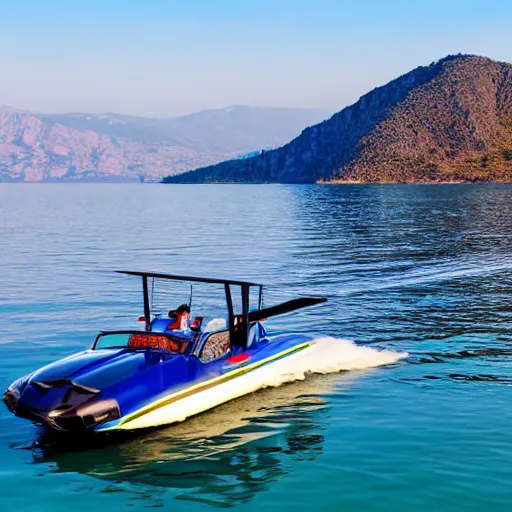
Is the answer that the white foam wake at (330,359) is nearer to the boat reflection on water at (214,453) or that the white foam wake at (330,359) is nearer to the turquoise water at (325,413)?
the turquoise water at (325,413)

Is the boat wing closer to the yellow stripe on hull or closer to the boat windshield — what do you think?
the yellow stripe on hull

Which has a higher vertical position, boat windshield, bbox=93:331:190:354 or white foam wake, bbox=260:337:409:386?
boat windshield, bbox=93:331:190:354

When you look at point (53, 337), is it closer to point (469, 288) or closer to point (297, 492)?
point (297, 492)

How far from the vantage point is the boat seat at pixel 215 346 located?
17.0m

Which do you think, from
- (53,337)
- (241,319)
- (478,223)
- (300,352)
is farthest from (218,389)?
(478,223)

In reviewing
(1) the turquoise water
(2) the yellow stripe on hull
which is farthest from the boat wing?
(1) the turquoise water

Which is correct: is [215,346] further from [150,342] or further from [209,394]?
[150,342]

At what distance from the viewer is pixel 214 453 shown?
14.5 m

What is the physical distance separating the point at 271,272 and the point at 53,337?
57.5 ft

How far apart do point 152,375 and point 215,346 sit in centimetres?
236

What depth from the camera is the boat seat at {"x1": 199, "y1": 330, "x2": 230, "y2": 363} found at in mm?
17016

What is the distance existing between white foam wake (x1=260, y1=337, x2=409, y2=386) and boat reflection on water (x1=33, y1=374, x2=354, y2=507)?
6.11 feet

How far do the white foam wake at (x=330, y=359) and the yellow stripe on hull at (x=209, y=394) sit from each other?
11 cm

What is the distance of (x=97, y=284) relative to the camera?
35719 mm
